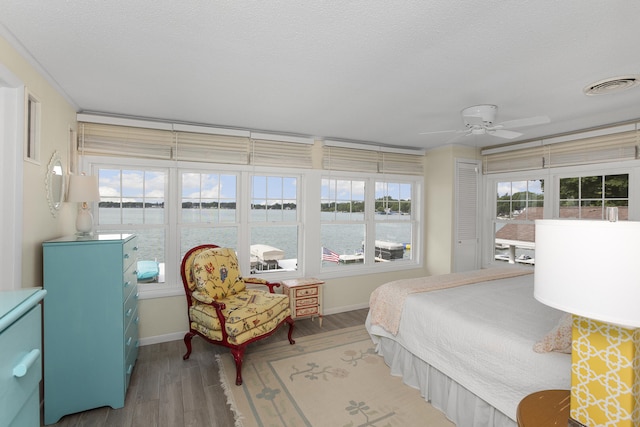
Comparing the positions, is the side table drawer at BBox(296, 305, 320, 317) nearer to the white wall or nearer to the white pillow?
the white wall

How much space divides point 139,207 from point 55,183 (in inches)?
38.4

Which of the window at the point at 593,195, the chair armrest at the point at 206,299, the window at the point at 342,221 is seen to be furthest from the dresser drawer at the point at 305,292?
the window at the point at 593,195

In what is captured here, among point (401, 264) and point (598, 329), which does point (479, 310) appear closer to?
point (598, 329)

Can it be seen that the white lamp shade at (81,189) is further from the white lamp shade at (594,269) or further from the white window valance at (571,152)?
the white window valance at (571,152)

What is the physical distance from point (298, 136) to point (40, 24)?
273 cm

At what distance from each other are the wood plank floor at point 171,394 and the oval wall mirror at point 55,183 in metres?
1.57

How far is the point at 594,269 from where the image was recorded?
0.92 metres

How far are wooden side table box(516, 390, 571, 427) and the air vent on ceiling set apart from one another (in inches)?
89.3

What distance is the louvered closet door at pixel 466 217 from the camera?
4.65 m

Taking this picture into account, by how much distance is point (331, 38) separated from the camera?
180cm

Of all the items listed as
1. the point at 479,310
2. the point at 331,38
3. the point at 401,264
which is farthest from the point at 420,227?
the point at 331,38

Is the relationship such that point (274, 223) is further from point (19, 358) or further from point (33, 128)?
point (19, 358)

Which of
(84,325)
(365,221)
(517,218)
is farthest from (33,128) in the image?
(517,218)

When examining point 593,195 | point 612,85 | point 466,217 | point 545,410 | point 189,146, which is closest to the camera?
point 545,410
